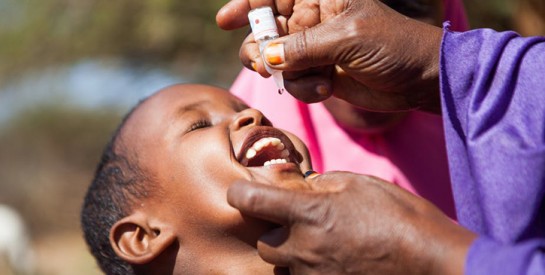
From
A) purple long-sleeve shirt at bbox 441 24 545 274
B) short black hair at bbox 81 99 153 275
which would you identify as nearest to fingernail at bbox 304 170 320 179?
purple long-sleeve shirt at bbox 441 24 545 274

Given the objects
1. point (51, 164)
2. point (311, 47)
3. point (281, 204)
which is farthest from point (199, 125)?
point (51, 164)

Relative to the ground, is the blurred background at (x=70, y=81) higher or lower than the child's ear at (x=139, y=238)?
lower

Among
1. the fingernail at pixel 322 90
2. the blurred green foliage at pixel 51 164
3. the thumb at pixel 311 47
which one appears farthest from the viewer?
the blurred green foliage at pixel 51 164

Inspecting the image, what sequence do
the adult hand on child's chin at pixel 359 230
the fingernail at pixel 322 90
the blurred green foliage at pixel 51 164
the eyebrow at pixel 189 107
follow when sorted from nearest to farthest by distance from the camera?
the adult hand on child's chin at pixel 359 230 < the fingernail at pixel 322 90 < the eyebrow at pixel 189 107 < the blurred green foliage at pixel 51 164

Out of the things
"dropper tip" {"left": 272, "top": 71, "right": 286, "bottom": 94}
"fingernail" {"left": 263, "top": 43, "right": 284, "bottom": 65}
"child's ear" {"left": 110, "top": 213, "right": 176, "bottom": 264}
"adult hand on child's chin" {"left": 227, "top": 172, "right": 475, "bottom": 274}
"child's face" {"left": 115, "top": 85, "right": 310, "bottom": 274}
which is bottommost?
"child's ear" {"left": 110, "top": 213, "right": 176, "bottom": 264}

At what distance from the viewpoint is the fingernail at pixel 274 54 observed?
2232mm

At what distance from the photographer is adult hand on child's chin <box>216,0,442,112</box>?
Result: 2.18 meters

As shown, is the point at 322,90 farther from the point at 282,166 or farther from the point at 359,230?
the point at 359,230

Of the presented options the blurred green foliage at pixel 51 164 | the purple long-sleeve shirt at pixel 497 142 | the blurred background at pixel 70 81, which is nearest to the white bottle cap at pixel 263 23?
the purple long-sleeve shirt at pixel 497 142

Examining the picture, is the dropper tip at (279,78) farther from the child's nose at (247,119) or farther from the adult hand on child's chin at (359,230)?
the adult hand on child's chin at (359,230)

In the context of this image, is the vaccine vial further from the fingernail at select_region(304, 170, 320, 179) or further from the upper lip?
the fingernail at select_region(304, 170, 320, 179)

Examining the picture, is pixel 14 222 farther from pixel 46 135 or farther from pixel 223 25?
pixel 223 25

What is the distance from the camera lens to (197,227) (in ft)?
7.70

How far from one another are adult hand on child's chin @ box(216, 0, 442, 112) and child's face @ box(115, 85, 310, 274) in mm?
189
